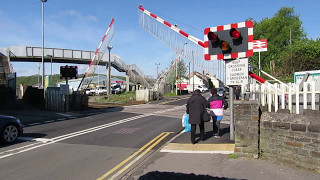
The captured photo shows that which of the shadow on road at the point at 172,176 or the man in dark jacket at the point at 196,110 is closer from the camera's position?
the shadow on road at the point at 172,176

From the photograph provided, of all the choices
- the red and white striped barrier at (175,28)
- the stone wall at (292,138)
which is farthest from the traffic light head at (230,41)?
the red and white striped barrier at (175,28)

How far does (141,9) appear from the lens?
1411 cm

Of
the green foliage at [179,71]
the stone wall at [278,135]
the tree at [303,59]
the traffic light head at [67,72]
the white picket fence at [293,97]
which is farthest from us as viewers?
the green foliage at [179,71]

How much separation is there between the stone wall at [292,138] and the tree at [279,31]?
167ft

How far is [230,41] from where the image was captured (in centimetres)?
696

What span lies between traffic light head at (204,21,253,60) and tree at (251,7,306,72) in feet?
163

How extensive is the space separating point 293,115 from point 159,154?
10.8ft

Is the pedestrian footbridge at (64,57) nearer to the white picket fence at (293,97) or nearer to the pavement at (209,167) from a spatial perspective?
the pavement at (209,167)

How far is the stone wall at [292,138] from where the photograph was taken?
504 centimetres

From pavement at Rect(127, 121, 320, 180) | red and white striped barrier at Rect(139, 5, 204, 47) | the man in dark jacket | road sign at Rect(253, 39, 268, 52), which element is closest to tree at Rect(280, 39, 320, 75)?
road sign at Rect(253, 39, 268, 52)

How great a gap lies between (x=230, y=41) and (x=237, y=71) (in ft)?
2.56

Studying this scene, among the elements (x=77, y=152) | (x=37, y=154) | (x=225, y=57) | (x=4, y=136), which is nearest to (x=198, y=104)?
(x=225, y=57)

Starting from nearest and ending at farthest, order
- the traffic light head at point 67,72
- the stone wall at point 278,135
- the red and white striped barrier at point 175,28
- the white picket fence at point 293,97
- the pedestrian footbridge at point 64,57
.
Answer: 1. the stone wall at point 278,135
2. the white picket fence at point 293,97
3. the red and white striped barrier at point 175,28
4. the traffic light head at point 67,72
5. the pedestrian footbridge at point 64,57

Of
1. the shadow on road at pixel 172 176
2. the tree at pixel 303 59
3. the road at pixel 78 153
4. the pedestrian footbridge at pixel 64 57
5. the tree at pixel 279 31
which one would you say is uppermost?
the tree at pixel 279 31
